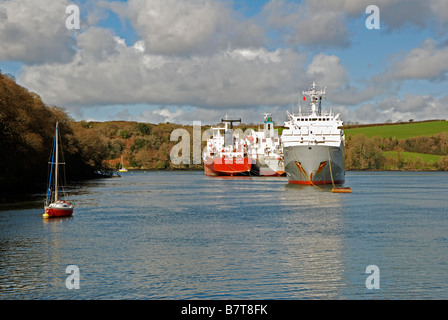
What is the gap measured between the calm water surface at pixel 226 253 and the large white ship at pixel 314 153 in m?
24.9

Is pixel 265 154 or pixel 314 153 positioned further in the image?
pixel 265 154

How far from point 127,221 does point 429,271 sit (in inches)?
1012

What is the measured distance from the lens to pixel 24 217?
140ft

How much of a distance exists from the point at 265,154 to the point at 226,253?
106m

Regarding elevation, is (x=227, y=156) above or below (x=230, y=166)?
above

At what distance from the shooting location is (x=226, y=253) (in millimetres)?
27875
